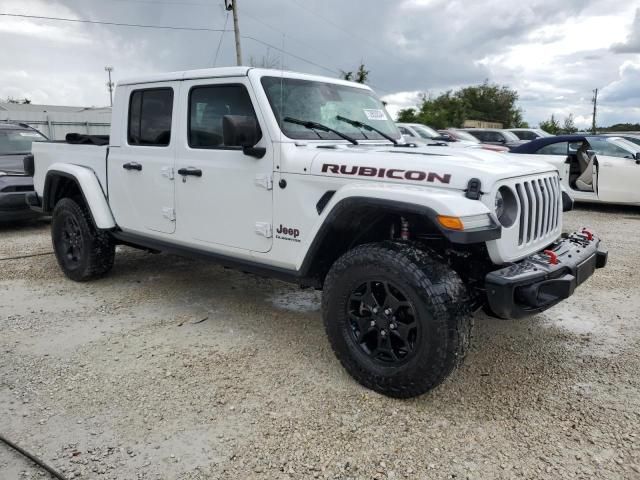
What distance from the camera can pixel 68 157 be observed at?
5320 millimetres

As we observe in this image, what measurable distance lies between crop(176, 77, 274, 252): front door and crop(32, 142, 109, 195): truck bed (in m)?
1.17

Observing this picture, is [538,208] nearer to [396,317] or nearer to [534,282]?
[534,282]

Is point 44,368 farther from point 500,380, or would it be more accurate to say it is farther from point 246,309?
point 500,380

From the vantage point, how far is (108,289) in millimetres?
5195

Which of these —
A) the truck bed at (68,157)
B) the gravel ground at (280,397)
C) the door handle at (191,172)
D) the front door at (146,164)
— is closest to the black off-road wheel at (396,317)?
the gravel ground at (280,397)

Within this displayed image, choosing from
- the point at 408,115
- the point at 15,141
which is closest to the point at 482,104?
the point at 408,115

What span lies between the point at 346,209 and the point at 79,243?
332 centimetres

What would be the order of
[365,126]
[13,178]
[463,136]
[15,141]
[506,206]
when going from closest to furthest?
A: [506,206] < [365,126] < [13,178] < [15,141] < [463,136]

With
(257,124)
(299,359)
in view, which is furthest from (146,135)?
(299,359)

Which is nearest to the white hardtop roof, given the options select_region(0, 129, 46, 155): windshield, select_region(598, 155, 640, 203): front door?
select_region(0, 129, 46, 155): windshield

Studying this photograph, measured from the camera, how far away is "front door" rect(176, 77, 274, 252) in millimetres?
3617

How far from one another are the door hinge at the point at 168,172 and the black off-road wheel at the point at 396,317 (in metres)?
1.69

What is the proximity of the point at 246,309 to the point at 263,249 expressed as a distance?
1130mm

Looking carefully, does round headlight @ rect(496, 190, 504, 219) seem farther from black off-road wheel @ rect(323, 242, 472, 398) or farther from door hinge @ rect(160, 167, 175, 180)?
door hinge @ rect(160, 167, 175, 180)
